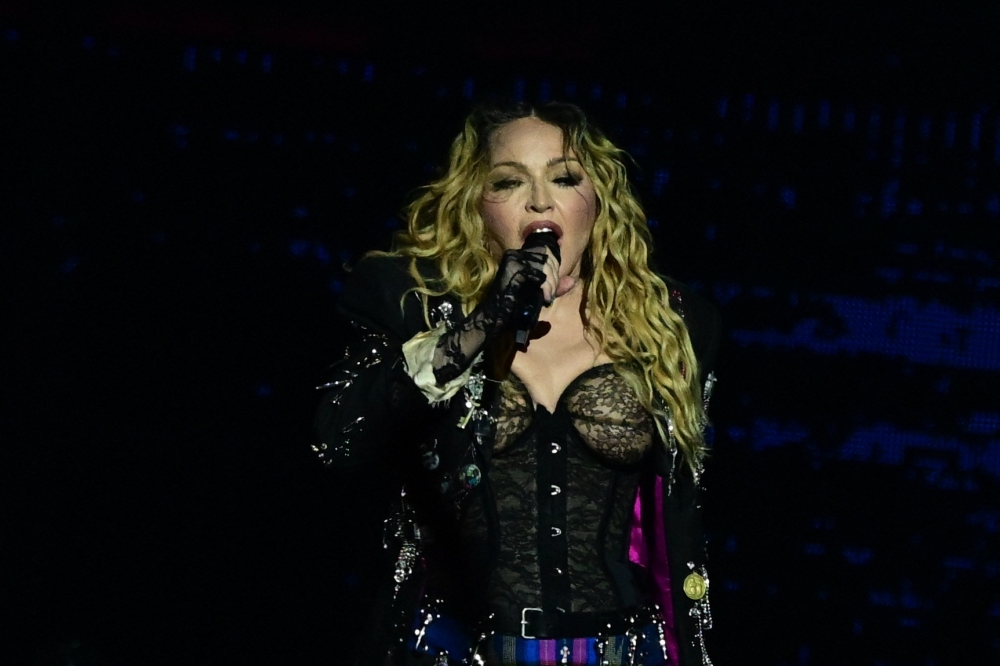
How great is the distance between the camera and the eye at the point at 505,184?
96.3 inches

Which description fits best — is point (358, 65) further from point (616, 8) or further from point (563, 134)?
point (563, 134)

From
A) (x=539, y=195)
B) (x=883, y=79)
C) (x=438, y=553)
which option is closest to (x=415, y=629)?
(x=438, y=553)

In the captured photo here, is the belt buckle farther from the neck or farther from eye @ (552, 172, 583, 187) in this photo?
eye @ (552, 172, 583, 187)

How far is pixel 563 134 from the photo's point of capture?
98.8 inches

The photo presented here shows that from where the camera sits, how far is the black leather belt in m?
2.21


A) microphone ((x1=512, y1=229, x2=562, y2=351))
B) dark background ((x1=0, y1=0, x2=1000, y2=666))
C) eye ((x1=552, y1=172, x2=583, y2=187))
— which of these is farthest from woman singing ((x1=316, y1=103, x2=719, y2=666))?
dark background ((x1=0, y1=0, x2=1000, y2=666))

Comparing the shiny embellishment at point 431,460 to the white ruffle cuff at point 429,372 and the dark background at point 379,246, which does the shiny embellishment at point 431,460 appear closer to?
the white ruffle cuff at point 429,372

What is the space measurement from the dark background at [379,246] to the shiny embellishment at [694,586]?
109 centimetres

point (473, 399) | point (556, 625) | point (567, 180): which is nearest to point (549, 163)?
point (567, 180)

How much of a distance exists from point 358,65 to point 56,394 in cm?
112

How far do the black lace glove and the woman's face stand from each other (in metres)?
0.44

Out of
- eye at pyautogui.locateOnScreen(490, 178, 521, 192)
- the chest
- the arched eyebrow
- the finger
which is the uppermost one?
the arched eyebrow

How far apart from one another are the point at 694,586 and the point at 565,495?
323 mm

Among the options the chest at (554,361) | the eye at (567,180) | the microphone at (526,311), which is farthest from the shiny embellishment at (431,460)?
the eye at (567,180)
